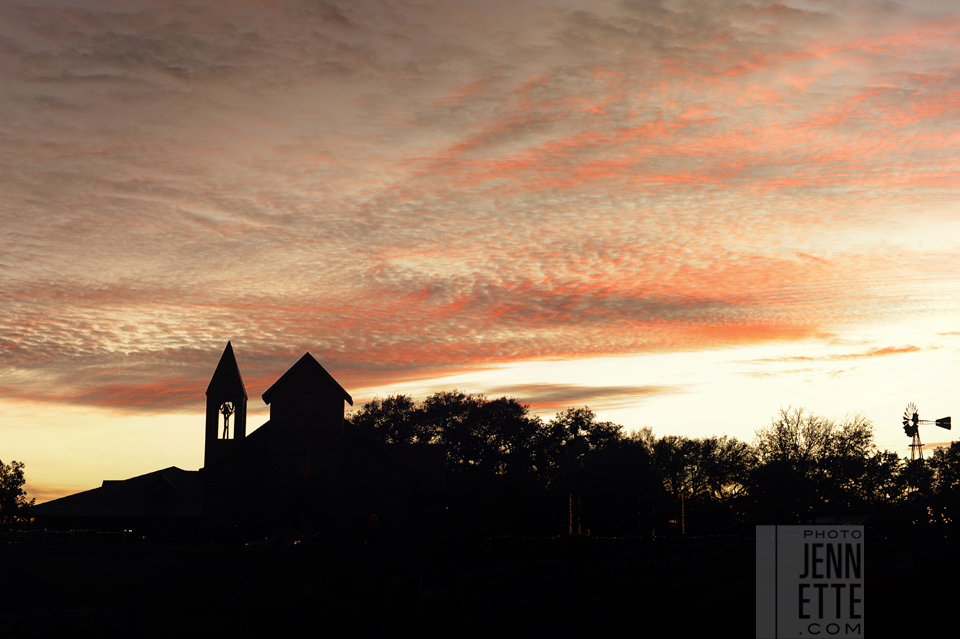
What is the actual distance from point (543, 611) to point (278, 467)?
34668mm

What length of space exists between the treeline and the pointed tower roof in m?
20.3

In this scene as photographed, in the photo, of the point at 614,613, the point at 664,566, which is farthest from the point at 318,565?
the point at 614,613

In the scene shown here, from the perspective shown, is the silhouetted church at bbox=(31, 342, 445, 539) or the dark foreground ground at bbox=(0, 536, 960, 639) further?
the silhouetted church at bbox=(31, 342, 445, 539)

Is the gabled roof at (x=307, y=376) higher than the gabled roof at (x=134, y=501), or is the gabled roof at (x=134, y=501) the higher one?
the gabled roof at (x=307, y=376)

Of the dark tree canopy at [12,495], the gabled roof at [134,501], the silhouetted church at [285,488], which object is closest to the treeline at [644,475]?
the silhouetted church at [285,488]

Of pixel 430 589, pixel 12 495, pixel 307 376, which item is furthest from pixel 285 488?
pixel 12 495

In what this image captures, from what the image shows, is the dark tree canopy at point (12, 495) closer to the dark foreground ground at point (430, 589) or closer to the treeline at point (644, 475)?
the treeline at point (644, 475)

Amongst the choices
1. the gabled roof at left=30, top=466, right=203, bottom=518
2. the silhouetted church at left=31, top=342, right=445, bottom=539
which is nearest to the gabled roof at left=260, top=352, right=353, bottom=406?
the silhouetted church at left=31, top=342, right=445, bottom=539

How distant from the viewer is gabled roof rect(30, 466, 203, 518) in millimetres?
61000

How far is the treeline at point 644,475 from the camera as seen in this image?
70000 millimetres

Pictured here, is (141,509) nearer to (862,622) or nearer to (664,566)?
(664,566)

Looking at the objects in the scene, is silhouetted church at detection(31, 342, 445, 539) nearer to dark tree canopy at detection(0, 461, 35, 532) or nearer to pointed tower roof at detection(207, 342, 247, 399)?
pointed tower roof at detection(207, 342, 247, 399)

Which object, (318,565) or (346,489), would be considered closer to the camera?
(318,565)

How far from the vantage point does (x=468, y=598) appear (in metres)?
32.4
